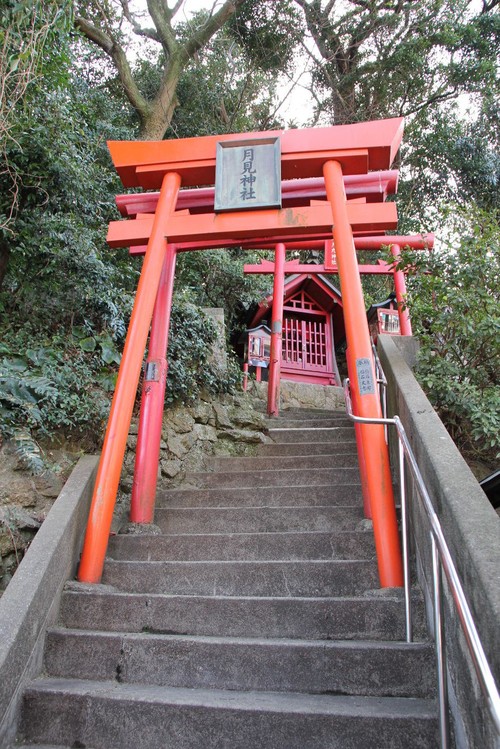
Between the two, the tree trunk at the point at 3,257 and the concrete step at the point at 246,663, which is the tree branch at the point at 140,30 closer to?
the tree trunk at the point at 3,257

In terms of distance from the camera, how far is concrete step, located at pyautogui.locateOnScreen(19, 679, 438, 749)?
198 cm

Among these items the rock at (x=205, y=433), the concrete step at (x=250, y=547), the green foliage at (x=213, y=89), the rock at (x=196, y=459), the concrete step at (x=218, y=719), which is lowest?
the concrete step at (x=218, y=719)

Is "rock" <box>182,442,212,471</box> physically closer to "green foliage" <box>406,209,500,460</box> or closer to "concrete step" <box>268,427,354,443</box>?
"concrete step" <box>268,427,354,443</box>

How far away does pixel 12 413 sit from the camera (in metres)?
3.85

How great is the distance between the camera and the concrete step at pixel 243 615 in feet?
8.57

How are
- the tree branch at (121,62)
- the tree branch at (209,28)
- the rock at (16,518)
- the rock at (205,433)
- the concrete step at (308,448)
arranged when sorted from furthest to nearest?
1. the tree branch at (209,28)
2. the tree branch at (121,62)
3. the rock at (205,433)
4. the concrete step at (308,448)
5. the rock at (16,518)

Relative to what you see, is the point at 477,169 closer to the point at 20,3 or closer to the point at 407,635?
the point at 20,3

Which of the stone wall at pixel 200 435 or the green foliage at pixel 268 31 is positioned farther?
the green foliage at pixel 268 31

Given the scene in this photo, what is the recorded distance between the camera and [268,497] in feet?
14.1

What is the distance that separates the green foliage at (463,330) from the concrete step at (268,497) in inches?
40.6


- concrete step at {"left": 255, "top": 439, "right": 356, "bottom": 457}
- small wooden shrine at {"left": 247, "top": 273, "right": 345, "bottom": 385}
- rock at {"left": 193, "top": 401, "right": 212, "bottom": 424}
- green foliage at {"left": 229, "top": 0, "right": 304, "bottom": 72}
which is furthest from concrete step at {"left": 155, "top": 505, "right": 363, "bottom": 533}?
green foliage at {"left": 229, "top": 0, "right": 304, "bottom": 72}

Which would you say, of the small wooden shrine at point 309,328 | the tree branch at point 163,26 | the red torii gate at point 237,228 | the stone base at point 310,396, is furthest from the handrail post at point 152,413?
the tree branch at point 163,26

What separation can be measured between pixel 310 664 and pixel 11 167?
5148mm

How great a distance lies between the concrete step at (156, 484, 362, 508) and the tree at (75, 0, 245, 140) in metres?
7.74
